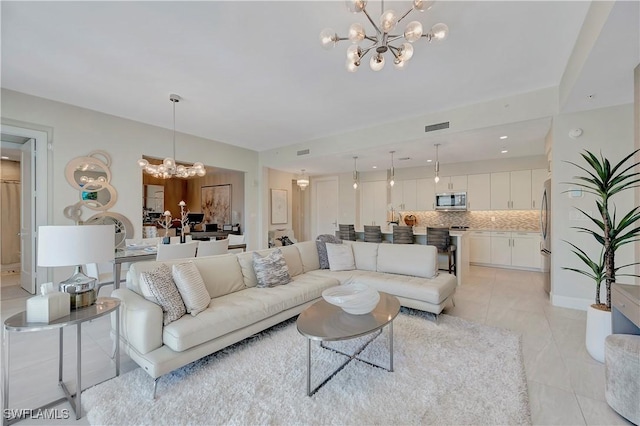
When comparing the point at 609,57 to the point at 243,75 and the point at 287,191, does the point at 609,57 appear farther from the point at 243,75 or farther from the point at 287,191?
the point at 287,191

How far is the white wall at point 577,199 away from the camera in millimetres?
3346

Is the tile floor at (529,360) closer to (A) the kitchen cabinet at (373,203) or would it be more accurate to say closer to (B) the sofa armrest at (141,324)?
(B) the sofa armrest at (141,324)

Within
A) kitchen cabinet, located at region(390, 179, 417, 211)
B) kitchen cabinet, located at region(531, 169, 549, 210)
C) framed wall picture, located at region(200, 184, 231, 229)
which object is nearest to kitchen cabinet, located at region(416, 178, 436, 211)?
kitchen cabinet, located at region(390, 179, 417, 211)

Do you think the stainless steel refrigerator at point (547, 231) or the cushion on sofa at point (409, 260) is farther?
the stainless steel refrigerator at point (547, 231)

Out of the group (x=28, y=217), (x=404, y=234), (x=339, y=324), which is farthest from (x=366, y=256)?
(x=28, y=217)

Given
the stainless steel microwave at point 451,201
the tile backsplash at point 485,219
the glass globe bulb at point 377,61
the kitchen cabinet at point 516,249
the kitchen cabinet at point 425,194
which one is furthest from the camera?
the kitchen cabinet at point 425,194

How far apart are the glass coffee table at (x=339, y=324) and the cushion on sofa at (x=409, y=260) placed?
128cm

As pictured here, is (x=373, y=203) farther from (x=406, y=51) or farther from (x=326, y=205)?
(x=406, y=51)

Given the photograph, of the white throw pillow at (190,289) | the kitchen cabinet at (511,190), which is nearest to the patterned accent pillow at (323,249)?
the white throw pillow at (190,289)

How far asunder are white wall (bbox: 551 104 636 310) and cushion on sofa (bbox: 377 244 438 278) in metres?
1.67

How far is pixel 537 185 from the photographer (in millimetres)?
6102

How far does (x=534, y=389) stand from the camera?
1.98 meters

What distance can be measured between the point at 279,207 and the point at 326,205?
1.93 meters

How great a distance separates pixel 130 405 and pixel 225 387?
58 cm
